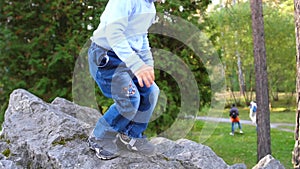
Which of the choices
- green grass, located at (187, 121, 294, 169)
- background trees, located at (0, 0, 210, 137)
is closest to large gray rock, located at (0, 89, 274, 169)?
background trees, located at (0, 0, 210, 137)

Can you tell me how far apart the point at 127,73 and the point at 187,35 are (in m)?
1.63

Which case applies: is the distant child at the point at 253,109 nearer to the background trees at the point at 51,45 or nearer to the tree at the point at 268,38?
the tree at the point at 268,38

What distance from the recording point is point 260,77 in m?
9.48

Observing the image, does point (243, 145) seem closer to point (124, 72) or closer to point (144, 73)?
point (124, 72)

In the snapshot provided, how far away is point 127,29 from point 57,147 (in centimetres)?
125

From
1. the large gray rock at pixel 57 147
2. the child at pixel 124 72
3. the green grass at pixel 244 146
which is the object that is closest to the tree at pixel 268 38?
the green grass at pixel 244 146

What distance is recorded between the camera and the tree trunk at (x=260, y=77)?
30.4ft

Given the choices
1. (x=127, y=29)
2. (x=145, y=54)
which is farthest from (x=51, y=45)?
(x=127, y=29)

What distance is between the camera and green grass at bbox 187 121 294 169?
11172 mm

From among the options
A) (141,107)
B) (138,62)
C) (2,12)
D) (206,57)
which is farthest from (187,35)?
(2,12)

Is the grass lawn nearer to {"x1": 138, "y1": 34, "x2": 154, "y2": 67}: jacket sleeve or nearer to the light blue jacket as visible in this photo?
{"x1": 138, "y1": 34, "x2": 154, "y2": 67}: jacket sleeve

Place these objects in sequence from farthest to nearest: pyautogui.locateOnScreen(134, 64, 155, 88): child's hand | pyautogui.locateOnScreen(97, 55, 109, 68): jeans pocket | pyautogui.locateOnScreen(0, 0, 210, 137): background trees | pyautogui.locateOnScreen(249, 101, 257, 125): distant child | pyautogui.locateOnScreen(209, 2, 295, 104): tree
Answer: pyautogui.locateOnScreen(209, 2, 295, 104): tree → pyautogui.locateOnScreen(249, 101, 257, 125): distant child → pyautogui.locateOnScreen(0, 0, 210, 137): background trees → pyautogui.locateOnScreen(97, 55, 109, 68): jeans pocket → pyautogui.locateOnScreen(134, 64, 155, 88): child's hand

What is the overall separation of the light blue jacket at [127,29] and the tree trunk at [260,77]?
6.81 m

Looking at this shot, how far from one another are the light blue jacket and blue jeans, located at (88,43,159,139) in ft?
0.34
